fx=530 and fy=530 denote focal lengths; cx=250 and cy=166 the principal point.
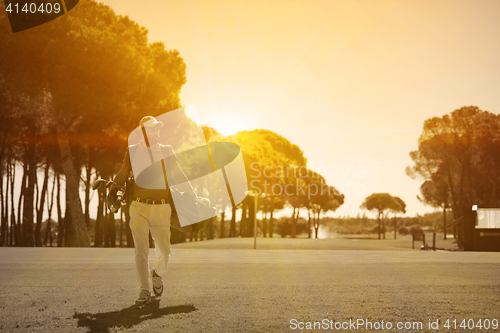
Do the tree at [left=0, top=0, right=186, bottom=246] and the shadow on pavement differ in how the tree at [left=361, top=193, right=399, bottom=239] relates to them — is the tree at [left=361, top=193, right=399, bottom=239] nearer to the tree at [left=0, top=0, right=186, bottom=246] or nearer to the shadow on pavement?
the tree at [left=0, top=0, right=186, bottom=246]

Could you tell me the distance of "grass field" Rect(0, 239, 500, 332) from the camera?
16.4 feet

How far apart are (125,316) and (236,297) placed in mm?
1770

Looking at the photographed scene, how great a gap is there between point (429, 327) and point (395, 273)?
5313 mm

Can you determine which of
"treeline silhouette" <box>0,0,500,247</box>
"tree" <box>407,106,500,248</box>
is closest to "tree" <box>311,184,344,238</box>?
"tree" <box>407,106,500,248</box>

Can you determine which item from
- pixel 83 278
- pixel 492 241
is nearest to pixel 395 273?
pixel 83 278

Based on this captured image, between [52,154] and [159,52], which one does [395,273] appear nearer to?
[159,52]

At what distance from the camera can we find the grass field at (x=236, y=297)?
501cm

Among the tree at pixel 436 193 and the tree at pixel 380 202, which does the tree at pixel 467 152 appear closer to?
the tree at pixel 436 193

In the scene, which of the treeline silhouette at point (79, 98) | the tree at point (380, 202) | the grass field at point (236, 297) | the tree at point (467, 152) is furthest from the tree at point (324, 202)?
the grass field at point (236, 297)

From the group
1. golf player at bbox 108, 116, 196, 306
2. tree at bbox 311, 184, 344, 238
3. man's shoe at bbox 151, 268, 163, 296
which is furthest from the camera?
tree at bbox 311, 184, 344, 238

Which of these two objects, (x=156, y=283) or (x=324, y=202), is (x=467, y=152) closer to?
(x=324, y=202)

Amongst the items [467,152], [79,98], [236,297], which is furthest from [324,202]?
[236,297]

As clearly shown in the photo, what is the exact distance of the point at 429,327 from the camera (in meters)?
4.89

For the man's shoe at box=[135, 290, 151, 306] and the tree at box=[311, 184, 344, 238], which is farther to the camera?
the tree at box=[311, 184, 344, 238]
